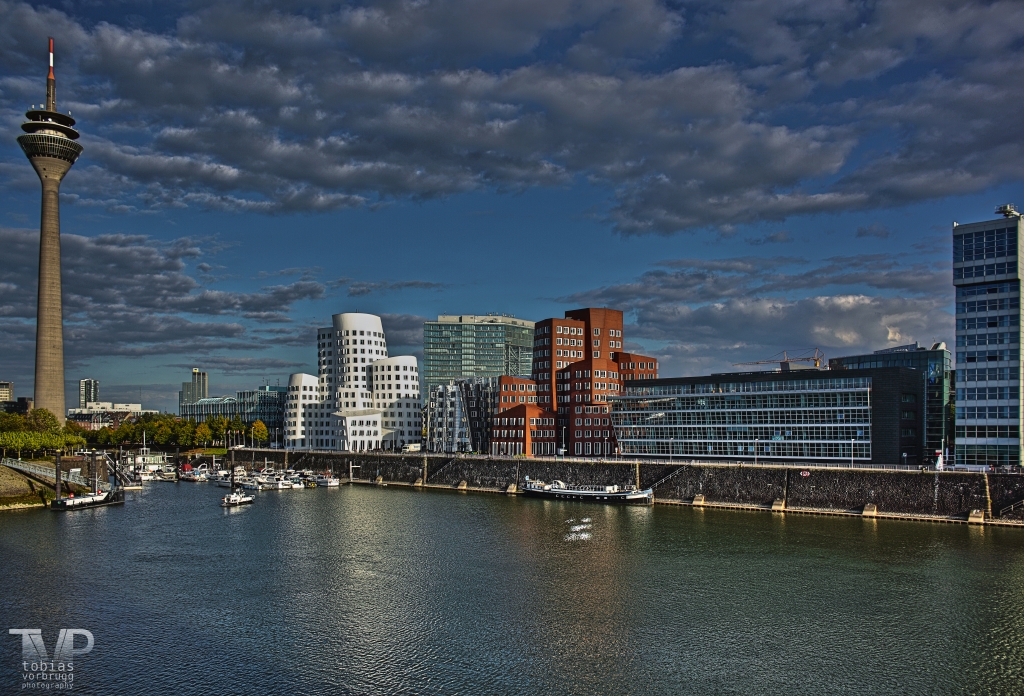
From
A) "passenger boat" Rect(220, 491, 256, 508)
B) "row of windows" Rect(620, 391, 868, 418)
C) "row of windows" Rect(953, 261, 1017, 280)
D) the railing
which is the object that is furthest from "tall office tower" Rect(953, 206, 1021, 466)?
the railing

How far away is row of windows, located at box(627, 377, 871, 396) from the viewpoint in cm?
11360

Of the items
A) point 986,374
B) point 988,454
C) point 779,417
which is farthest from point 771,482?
point 986,374

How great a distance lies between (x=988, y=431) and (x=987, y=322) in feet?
47.8

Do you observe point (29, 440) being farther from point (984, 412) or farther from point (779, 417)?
point (984, 412)

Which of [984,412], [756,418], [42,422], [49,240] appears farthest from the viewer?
[49,240]

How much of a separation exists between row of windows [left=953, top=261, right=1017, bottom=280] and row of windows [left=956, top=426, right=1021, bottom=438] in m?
20.3

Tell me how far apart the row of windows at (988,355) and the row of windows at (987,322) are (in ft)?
10.7

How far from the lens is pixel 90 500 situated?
114 metres

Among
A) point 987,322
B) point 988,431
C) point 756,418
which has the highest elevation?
point 987,322

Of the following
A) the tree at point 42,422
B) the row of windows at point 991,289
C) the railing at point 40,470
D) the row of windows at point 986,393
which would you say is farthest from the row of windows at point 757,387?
the tree at point 42,422

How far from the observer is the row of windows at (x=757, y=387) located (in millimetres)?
113600

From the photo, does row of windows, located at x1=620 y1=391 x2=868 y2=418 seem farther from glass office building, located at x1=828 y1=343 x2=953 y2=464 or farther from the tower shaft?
the tower shaft

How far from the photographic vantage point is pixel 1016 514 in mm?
88062

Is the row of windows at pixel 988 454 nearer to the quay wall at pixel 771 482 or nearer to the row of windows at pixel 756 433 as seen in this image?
the quay wall at pixel 771 482
